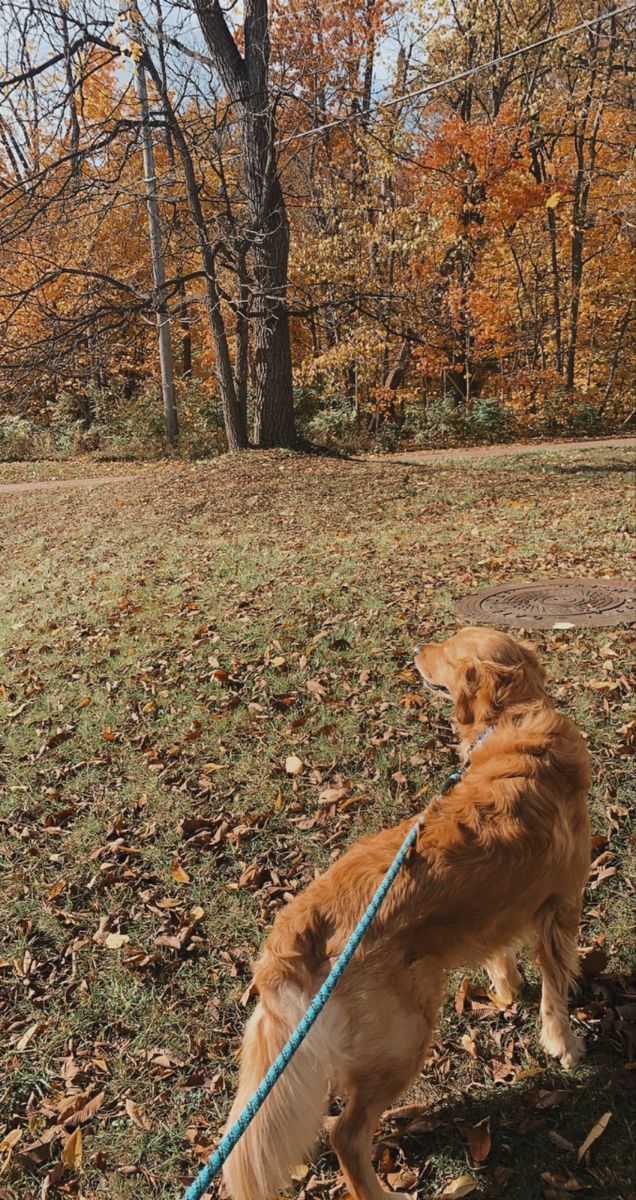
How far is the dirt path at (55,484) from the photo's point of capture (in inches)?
675

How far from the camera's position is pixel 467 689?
320 centimetres

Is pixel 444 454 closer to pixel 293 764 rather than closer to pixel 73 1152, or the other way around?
pixel 293 764

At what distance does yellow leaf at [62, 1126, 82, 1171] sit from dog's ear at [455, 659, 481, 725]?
7.47ft

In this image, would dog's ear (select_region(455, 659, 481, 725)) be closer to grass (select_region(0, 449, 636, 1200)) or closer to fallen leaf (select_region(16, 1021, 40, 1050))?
A: grass (select_region(0, 449, 636, 1200))

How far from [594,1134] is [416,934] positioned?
1086 millimetres

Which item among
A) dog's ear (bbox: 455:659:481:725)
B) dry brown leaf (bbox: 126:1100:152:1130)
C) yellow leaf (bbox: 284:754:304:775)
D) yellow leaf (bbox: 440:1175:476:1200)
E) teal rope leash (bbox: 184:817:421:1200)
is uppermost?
dog's ear (bbox: 455:659:481:725)

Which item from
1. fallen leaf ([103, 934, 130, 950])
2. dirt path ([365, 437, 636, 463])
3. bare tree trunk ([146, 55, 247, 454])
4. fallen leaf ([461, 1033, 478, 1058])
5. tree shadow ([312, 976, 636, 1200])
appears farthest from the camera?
dirt path ([365, 437, 636, 463])

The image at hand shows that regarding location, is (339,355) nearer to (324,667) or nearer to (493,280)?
(493,280)

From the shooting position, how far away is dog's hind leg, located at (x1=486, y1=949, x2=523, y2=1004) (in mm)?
3238

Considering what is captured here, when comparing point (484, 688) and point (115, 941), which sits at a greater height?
point (484, 688)

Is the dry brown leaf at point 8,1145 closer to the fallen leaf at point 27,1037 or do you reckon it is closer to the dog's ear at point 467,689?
the fallen leaf at point 27,1037

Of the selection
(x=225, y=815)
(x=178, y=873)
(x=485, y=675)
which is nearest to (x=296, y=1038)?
(x=485, y=675)

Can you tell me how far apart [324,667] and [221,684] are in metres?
0.84

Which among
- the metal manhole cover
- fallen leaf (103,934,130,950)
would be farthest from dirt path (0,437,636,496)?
fallen leaf (103,934,130,950)
